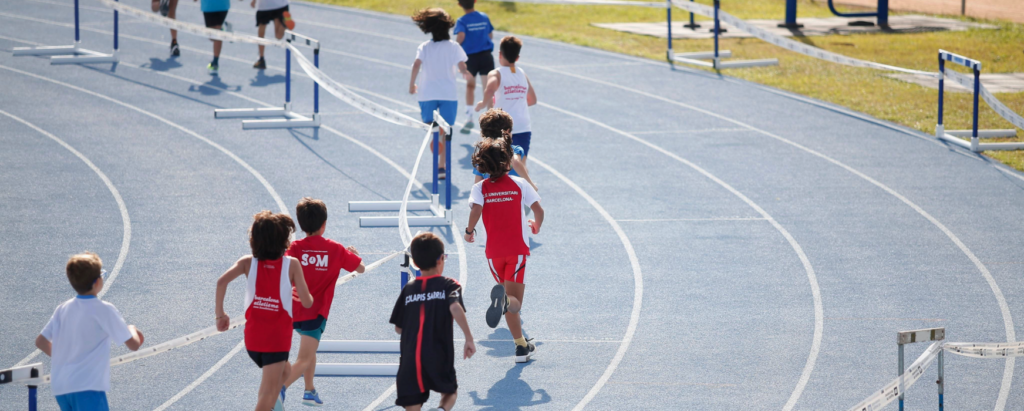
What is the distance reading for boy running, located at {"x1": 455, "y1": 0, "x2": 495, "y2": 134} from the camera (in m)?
13.7

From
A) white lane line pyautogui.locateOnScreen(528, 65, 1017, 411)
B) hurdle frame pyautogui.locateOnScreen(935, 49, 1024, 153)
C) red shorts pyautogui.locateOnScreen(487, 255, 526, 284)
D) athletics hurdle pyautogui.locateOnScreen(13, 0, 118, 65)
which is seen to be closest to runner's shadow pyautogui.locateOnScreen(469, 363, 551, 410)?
red shorts pyautogui.locateOnScreen(487, 255, 526, 284)

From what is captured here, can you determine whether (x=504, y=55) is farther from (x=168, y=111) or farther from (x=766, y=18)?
(x=766, y=18)

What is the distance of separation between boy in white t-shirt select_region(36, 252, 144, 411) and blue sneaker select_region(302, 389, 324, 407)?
67.4 inches

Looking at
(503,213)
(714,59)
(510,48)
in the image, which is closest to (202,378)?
(503,213)

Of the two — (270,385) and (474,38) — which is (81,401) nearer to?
(270,385)

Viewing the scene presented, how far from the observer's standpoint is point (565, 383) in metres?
7.11

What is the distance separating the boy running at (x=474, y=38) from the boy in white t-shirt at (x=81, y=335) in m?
8.92

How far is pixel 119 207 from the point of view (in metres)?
11.3

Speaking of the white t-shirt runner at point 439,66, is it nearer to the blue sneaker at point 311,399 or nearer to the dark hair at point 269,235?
the blue sneaker at point 311,399

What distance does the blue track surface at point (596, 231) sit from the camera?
287 inches

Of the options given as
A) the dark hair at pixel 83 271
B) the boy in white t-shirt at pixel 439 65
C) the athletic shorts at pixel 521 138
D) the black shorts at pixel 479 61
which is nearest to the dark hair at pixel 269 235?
the dark hair at pixel 83 271

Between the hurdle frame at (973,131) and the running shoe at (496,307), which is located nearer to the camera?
the running shoe at (496,307)

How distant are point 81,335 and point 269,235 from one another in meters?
1.12

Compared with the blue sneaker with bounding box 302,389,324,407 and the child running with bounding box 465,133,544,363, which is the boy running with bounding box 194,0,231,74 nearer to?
the child running with bounding box 465,133,544,363
